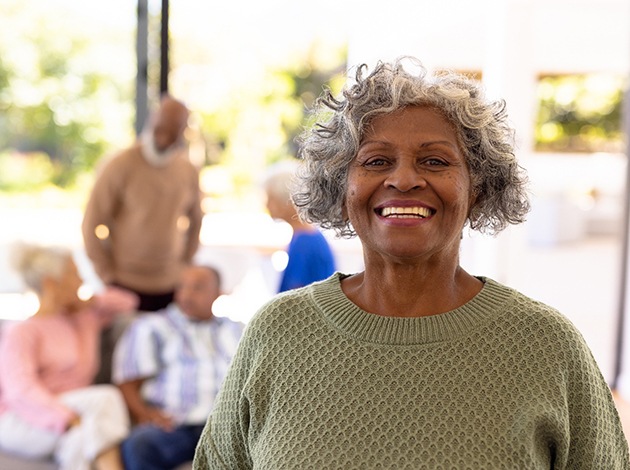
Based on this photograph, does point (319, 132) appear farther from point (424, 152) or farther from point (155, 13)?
point (155, 13)

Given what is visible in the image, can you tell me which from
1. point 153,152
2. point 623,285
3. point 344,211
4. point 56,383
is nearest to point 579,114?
point 623,285

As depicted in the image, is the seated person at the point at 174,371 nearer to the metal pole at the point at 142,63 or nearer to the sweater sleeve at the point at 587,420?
the metal pole at the point at 142,63

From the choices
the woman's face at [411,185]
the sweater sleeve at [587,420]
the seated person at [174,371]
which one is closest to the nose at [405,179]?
the woman's face at [411,185]

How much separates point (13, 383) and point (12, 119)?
24.7 ft

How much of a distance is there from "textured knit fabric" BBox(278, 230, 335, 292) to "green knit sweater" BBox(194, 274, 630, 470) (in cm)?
172

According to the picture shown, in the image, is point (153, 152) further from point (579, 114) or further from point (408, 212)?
point (579, 114)

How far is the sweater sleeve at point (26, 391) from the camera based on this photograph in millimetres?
2953

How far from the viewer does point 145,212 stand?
3.82 m

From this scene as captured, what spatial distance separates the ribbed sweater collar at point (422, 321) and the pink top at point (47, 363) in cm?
202

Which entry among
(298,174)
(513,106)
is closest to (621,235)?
(513,106)

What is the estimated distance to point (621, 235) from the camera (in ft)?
16.4

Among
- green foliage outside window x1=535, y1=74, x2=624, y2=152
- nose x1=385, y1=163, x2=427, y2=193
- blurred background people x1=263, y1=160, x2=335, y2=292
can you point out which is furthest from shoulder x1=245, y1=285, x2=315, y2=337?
green foliage outside window x1=535, y1=74, x2=624, y2=152

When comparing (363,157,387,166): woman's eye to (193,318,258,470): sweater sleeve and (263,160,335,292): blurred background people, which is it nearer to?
(193,318,258,470): sweater sleeve

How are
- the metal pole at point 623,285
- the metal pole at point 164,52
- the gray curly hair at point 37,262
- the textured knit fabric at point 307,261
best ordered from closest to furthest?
the textured knit fabric at point 307,261
the gray curly hair at point 37,262
the metal pole at point 164,52
the metal pole at point 623,285
